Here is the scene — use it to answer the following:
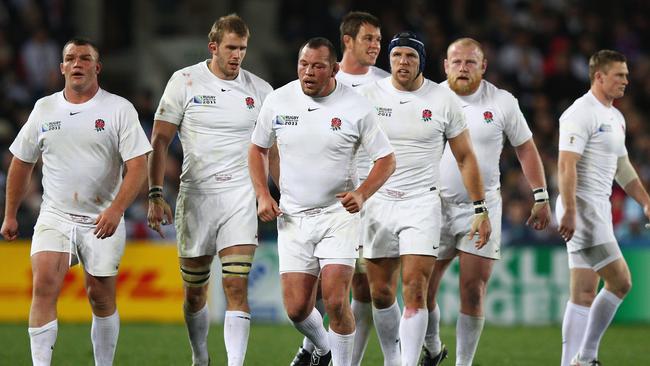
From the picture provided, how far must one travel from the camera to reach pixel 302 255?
9438 mm

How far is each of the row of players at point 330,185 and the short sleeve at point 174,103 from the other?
0.05 ft

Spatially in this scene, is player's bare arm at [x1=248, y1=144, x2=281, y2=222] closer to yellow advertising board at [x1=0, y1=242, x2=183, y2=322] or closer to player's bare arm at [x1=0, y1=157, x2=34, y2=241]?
player's bare arm at [x1=0, y1=157, x2=34, y2=241]

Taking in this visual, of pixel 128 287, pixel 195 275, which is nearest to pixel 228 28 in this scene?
pixel 195 275

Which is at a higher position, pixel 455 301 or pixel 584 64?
pixel 584 64

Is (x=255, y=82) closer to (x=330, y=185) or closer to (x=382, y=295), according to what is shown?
(x=330, y=185)

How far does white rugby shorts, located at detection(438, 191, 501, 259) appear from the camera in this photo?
416 inches

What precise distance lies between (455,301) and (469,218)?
20.3 feet

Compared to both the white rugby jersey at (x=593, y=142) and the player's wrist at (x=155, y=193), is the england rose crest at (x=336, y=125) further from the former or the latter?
the white rugby jersey at (x=593, y=142)

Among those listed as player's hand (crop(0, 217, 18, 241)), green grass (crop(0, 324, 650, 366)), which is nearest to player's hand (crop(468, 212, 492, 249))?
green grass (crop(0, 324, 650, 366))

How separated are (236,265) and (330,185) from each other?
109 cm

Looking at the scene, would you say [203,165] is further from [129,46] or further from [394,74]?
[129,46]

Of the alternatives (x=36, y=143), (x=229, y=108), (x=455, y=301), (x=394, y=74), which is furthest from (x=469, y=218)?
(x=455, y=301)

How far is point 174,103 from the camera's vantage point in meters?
10.3

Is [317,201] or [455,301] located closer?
[317,201]
